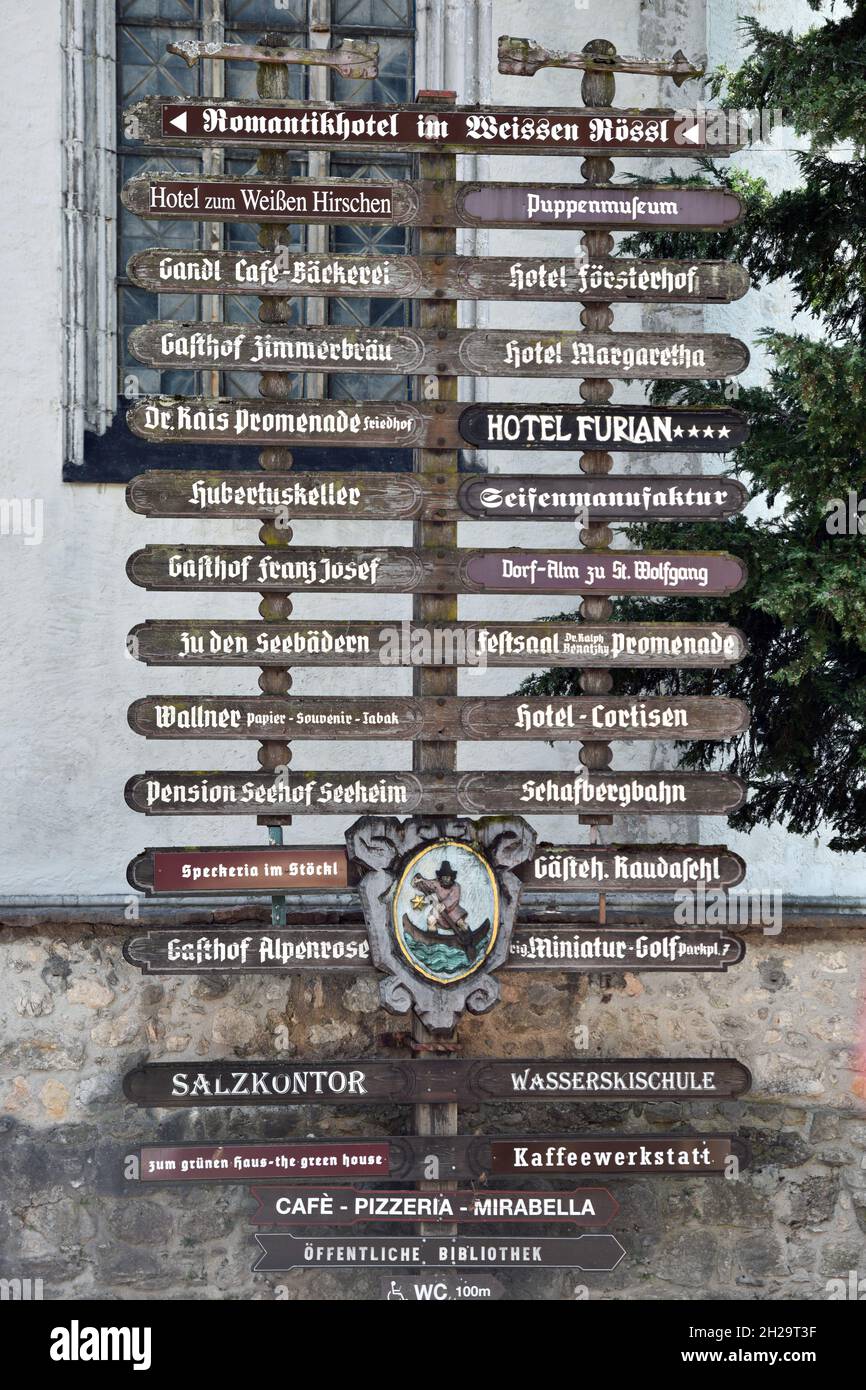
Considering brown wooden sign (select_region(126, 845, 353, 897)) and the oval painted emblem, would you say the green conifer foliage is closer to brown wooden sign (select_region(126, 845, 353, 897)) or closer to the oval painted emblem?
the oval painted emblem

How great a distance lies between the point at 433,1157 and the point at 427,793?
4.15ft

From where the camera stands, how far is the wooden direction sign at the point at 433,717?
670cm

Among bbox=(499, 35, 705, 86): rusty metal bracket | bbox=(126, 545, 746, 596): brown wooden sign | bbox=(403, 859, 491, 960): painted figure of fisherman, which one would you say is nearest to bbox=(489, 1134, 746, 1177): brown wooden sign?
bbox=(403, 859, 491, 960): painted figure of fisherman

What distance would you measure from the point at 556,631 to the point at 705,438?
86 centimetres

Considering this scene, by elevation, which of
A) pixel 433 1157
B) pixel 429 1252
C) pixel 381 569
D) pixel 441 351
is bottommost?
pixel 429 1252

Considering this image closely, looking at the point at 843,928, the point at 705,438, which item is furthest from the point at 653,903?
the point at 705,438

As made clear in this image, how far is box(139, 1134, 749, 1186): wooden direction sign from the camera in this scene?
6703 millimetres

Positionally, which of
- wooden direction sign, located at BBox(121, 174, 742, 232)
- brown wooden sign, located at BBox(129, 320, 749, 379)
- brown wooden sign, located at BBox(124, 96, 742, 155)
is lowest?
brown wooden sign, located at BBox(129, 320, 749, 379)

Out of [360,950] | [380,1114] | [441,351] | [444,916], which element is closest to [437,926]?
[444,916]

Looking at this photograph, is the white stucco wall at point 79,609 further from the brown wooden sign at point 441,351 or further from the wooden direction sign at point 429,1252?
the wooden direction sign at point 429,1252

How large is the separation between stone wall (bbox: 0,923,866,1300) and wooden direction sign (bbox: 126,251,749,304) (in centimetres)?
237

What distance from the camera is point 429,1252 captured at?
6.69m

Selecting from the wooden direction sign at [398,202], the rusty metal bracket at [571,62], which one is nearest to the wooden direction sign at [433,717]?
the wooden direction sign at [398,202]

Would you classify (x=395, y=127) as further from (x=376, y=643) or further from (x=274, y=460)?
(x=376, y=643)
